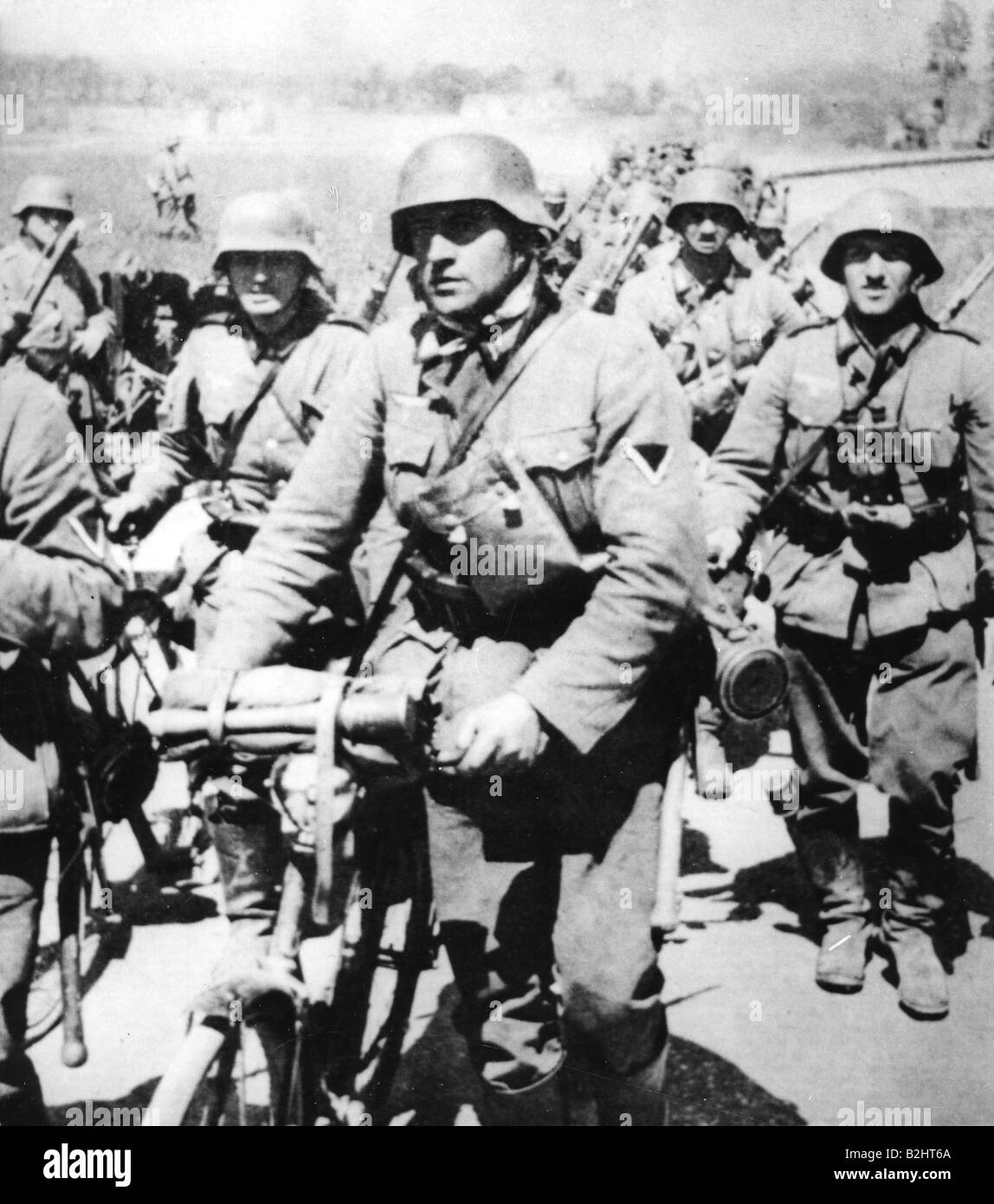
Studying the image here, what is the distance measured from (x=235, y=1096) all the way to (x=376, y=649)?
3.46ft

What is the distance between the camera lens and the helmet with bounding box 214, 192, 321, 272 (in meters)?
4.78

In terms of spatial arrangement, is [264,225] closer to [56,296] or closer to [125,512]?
[125,512]

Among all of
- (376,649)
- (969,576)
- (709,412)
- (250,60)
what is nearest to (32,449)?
(376,649)

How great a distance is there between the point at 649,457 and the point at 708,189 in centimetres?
485

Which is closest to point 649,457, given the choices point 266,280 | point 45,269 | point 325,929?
point 325,929

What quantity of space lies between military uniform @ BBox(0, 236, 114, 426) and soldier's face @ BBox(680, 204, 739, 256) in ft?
11.5

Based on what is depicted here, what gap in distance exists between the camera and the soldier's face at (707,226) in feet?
23.8

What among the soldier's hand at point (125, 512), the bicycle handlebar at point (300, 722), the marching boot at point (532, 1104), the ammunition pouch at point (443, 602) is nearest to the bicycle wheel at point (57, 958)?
the soldier's hand at point (125, 512)

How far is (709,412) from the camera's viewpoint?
266 inches

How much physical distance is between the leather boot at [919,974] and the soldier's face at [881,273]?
2.14 metres

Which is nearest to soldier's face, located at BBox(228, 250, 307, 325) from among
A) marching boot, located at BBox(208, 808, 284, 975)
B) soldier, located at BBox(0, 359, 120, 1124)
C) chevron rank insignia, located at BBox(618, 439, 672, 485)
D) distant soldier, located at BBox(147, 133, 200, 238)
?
distant soldier, located at BBox(147, 133, 200, 238)

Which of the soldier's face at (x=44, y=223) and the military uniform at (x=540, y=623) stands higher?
the soldier's face at (x=44, y=223)

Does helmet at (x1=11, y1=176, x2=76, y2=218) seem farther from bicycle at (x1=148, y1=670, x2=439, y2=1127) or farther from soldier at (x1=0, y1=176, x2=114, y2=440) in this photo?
bicycle at (x1=148, y1=670, x2=439, y2=1127)

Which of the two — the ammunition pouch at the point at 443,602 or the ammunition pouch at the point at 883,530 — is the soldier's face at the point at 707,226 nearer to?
the ammunition pouch at the point at 883,530
